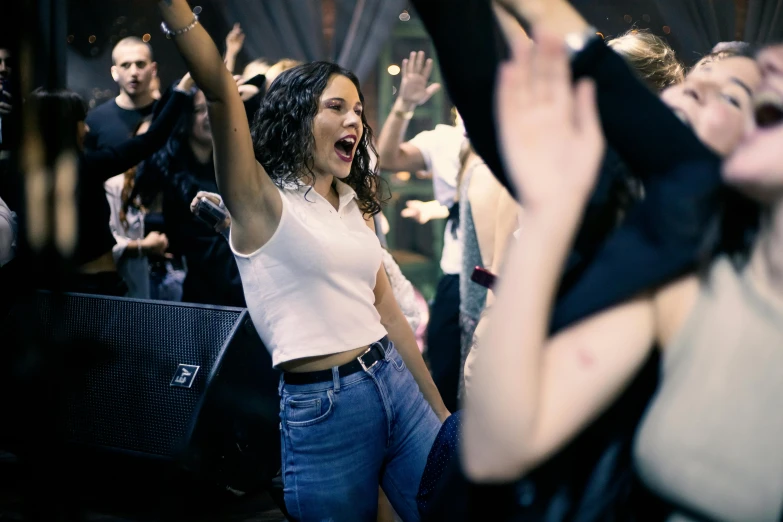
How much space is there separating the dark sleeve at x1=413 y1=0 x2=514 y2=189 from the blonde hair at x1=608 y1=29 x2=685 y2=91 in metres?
1.35

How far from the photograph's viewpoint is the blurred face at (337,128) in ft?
7.15

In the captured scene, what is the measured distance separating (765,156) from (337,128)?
156 centimetres

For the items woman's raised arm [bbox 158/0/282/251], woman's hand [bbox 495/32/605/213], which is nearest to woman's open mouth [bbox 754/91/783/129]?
woman's hand [bbox 495/32/605/213]

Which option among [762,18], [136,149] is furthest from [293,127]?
[762,18]

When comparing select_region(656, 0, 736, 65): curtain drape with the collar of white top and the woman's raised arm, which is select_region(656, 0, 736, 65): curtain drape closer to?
the collar of white top

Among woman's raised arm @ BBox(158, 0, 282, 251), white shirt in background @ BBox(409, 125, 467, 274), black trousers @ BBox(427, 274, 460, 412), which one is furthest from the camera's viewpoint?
white shirt in background @ BBox(409, 125, 467, 274)

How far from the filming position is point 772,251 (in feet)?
2.61

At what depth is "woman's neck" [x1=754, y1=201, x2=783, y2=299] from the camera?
785 mm

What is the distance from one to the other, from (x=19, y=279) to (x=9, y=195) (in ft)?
1.03

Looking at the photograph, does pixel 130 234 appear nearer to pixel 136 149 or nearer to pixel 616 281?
pixel 136 149

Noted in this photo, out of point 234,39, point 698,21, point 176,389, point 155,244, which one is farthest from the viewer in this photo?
point 698,21

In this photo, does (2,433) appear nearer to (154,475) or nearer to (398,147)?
(154,475)

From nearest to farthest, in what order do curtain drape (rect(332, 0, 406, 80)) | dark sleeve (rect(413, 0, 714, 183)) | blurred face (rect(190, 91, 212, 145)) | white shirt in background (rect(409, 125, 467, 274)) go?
dark sleeve (rect(413, 0, 714, 183)) < white shirt in background (rect(409, 125, 467, 274)) < blurred face (rect(190, 91, 212, 145)) < curtain drape (rect(332, 0, 406, 80))

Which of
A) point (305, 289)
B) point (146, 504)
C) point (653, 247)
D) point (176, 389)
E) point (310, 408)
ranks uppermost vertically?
point (653, 247)
